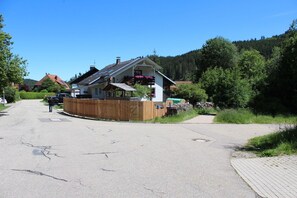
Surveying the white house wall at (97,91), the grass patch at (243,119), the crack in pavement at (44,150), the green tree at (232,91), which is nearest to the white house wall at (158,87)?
the white house wall at (97,91)

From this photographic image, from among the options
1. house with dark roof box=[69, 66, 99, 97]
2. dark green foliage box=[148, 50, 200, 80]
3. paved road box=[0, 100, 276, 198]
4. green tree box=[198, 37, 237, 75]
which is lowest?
paved road box=[0, 100, 276, 198]

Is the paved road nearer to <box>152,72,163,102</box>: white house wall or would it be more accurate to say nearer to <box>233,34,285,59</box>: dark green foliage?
<box>152,72,163,102</box>: white house wall

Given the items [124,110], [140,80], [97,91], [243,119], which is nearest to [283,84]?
[243,119]

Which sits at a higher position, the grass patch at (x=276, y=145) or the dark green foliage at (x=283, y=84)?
the dark green foliage at (x=283, y=84)

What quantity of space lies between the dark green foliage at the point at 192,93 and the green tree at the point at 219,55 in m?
38.4

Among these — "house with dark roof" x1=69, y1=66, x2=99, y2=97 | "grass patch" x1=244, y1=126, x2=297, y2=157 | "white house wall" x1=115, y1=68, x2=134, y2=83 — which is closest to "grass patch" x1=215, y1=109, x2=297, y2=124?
"grass patch" x1=244, y1=126, x2=297, y2=157

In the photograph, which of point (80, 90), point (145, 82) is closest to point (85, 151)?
point (145, 82)

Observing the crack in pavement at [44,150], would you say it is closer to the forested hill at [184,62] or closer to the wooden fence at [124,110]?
the wooden fence at [124,110]

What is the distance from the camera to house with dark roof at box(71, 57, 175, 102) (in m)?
46.6

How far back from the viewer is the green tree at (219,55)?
7612cm

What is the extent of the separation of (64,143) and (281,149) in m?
7.78

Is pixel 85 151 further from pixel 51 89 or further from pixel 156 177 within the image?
pixel 51 89

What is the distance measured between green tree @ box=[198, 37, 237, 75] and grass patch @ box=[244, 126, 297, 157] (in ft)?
210

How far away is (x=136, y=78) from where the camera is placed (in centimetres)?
4666
